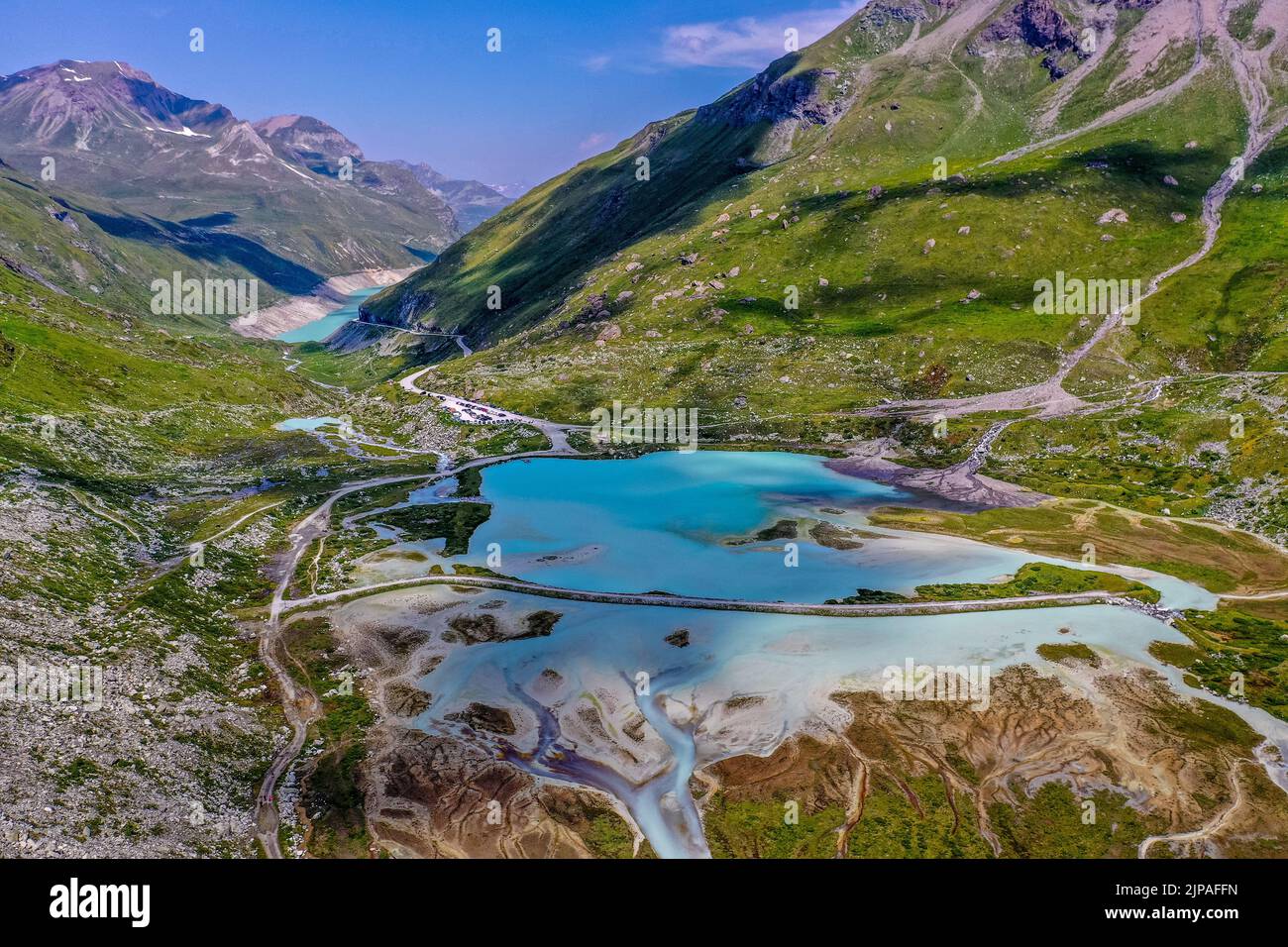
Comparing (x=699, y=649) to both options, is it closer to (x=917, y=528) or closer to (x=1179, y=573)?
(x=917, y=528)

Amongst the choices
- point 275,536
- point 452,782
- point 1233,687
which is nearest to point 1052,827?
point 1233,687

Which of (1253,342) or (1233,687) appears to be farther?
(1253,342)

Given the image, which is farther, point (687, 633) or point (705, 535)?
point (705, 535)

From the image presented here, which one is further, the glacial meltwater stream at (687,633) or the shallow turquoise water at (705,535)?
the shallow turquoise water at (705,535)

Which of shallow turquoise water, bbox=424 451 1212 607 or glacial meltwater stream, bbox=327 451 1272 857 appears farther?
shallow turquoise water, bbox=424 451 1212 607

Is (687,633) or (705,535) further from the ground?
(705,535)
